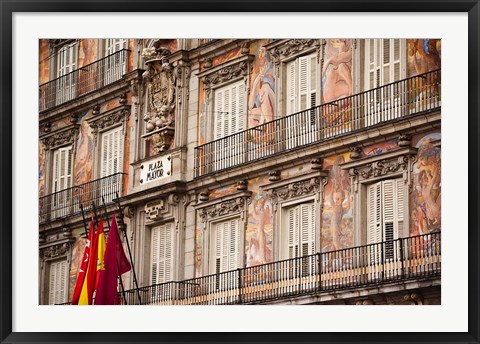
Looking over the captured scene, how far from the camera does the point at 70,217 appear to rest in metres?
38.6

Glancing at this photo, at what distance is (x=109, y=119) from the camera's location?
3962 centimetres

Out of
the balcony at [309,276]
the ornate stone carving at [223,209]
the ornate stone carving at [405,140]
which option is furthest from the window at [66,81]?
the ornate stone carving at [405,140]

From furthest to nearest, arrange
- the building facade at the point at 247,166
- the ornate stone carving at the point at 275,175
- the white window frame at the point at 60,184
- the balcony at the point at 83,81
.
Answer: the balcony at the point at 83,81, the white window frame at the point at 60,184, the ornate stone carving at the point at 275,175, the building facade at the point at 247,166

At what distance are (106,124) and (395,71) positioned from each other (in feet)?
29.2

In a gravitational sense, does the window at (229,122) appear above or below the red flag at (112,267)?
above

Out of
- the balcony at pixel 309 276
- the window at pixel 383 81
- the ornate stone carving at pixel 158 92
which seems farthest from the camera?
the ornate stone carving at pixel 158 92

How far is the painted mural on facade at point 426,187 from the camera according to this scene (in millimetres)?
30228

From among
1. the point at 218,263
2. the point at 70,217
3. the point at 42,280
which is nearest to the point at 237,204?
the point at 218,263

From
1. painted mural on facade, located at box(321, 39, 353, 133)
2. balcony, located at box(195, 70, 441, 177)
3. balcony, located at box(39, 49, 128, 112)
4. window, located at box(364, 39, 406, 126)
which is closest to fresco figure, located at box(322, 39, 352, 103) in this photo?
painted mural on facade, located at box(321, 39, 353, 133)

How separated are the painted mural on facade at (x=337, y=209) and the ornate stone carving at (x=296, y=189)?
0.85 ft
